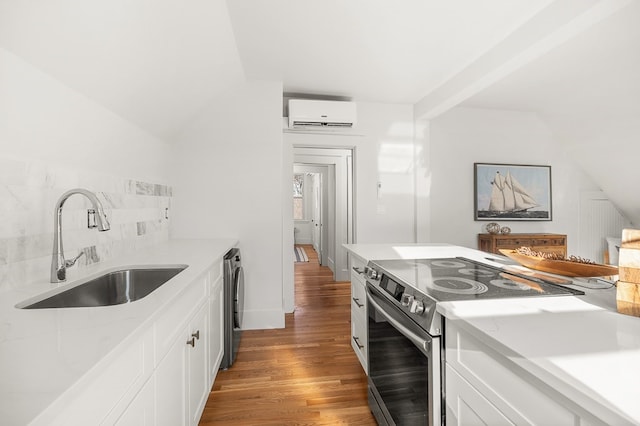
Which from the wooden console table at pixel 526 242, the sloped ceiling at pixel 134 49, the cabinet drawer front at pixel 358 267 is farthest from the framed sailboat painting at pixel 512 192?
the sloped ceiling at pixel 134 49

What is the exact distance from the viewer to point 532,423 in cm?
66

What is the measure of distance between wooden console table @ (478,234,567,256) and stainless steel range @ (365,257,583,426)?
262 cm

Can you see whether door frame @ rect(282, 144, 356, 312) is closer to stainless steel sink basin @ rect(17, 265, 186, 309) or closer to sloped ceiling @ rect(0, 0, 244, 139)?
sloped ceiling @ rect(0, 0, 244, 139)

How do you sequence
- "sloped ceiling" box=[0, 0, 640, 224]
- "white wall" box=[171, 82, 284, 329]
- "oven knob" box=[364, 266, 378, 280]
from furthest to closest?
"white wall" box=[171, 82, 284, 329]
"oven knob" box=[364, 266, 378, 280]
"sloped ceiling" box=[0, 0, 640, 224]

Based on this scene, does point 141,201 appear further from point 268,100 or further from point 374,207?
point 374,207

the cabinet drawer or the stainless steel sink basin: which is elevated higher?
the stainless steel sink basin

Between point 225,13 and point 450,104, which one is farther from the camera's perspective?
point 450,104

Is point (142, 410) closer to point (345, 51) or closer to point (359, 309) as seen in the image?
point (359, 309)

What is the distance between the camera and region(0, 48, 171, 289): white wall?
3.85 feet

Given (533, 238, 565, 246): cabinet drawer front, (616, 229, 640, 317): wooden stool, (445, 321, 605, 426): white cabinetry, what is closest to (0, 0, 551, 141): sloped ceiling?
(616, 229, 640, 317): wooden stool

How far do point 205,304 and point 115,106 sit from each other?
1.35 metres

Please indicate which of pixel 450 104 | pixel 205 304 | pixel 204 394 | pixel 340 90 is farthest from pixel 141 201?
pixel 450 104

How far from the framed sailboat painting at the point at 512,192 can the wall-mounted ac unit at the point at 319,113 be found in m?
2.11

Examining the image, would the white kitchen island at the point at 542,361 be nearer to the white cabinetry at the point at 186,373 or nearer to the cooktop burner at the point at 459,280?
the cooktop burner at the point at 459,280
